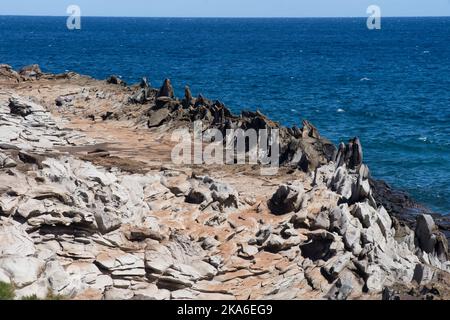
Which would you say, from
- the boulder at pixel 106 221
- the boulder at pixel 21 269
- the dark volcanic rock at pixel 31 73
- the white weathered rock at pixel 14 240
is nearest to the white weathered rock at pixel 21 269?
the boulder at pixel 21 269

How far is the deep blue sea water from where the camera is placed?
48.9 meters

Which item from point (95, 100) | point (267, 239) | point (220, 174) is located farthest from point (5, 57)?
point (267, 239)

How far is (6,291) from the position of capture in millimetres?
18203

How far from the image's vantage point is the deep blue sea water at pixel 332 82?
48.9 metres

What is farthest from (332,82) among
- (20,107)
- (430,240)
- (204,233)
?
(204,233)

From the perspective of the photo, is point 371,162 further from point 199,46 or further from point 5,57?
point 199,46

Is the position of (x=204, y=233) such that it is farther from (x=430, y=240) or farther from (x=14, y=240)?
(x=430, y=240)

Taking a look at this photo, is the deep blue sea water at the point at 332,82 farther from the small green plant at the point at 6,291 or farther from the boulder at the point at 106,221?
the small green plant at the point at 6,291

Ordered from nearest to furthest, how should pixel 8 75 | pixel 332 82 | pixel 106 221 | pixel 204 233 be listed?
pixel 106 221, pixel 204 233, pixel 8 75, pixel 332 82

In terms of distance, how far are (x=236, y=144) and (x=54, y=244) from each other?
44.6 ft

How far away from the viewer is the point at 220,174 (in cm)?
2952

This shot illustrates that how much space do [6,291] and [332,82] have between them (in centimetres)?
7487

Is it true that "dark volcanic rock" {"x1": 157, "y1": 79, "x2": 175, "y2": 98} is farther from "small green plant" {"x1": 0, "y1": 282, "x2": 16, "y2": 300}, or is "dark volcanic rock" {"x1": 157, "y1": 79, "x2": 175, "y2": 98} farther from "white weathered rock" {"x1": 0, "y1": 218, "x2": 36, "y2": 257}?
"small green plant" {"x1": 0, "y1": 282, "x2": 16, "y2": 300}

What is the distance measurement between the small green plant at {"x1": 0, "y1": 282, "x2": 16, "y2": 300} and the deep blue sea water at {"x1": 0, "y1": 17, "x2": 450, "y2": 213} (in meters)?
24.1
